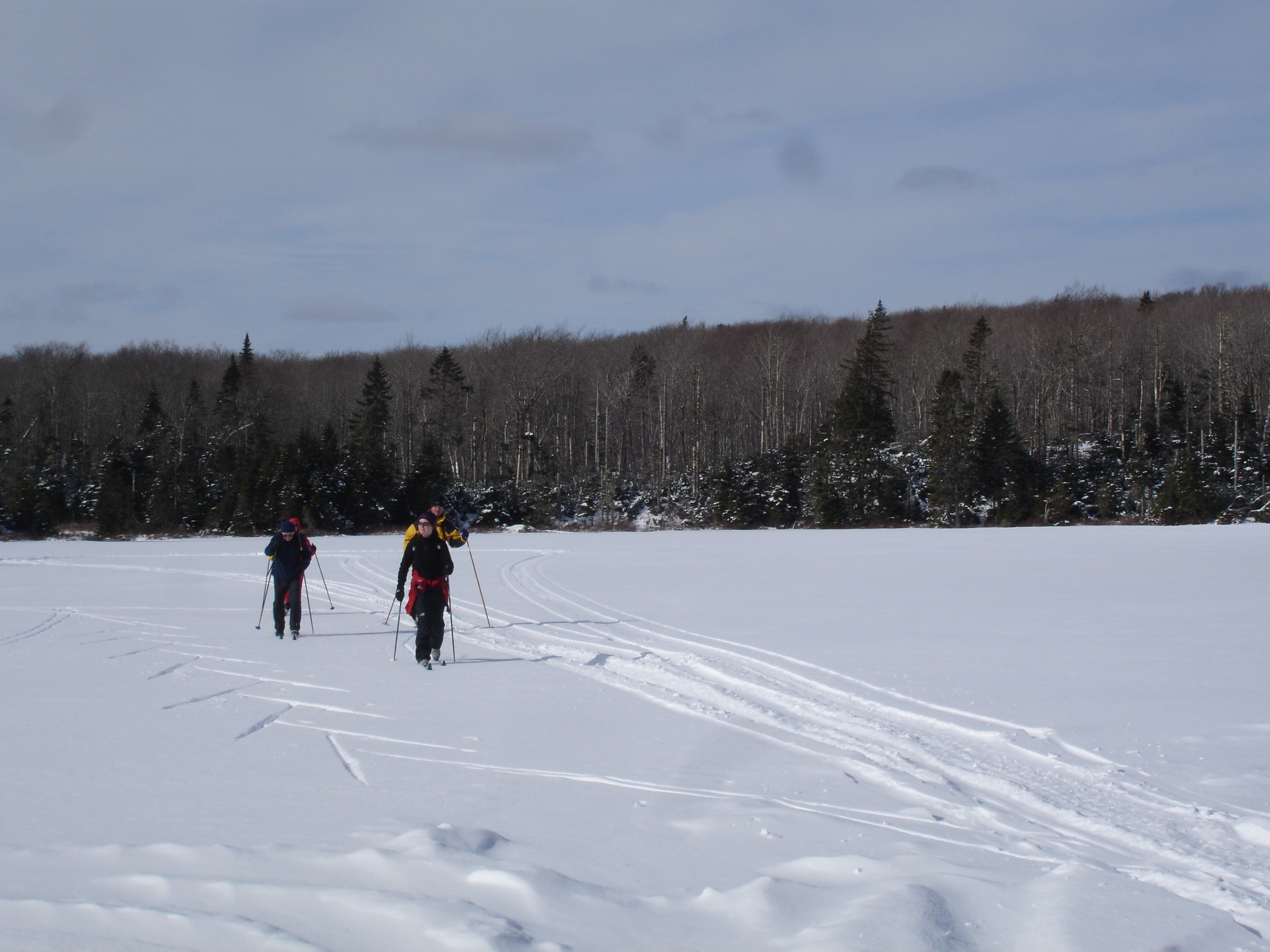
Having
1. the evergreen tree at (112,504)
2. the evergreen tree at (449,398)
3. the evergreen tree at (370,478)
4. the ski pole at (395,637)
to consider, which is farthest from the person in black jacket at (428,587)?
the evergreen tree at (449,398)

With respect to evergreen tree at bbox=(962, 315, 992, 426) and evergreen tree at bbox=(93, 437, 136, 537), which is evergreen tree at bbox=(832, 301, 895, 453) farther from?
evergreen tree at bbox=(93, 437, 136, 537)

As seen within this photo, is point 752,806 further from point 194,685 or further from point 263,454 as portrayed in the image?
point 263,454

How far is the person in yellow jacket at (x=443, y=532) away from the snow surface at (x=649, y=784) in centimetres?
126

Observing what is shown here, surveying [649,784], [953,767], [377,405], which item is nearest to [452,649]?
[649,784]

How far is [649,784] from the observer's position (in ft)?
18.4

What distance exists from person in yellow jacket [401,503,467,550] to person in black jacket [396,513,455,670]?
0.42ft

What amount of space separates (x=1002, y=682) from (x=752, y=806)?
4239 mm

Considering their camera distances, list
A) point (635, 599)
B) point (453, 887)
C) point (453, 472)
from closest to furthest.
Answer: point (453, 887)
point (635, 599)
point (453, 472)

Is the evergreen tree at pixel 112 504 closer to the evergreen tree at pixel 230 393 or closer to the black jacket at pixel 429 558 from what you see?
the evergreen tree at pixel 230 393

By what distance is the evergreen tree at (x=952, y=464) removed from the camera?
48.7 meters

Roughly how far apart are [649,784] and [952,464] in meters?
46.3

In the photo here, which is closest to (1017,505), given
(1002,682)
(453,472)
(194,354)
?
(453,472)

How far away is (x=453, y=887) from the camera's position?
388 centimetres

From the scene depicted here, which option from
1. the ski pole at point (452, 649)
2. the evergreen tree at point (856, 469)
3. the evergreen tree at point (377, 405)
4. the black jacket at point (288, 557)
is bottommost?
the ski pole at point (452, 649)
